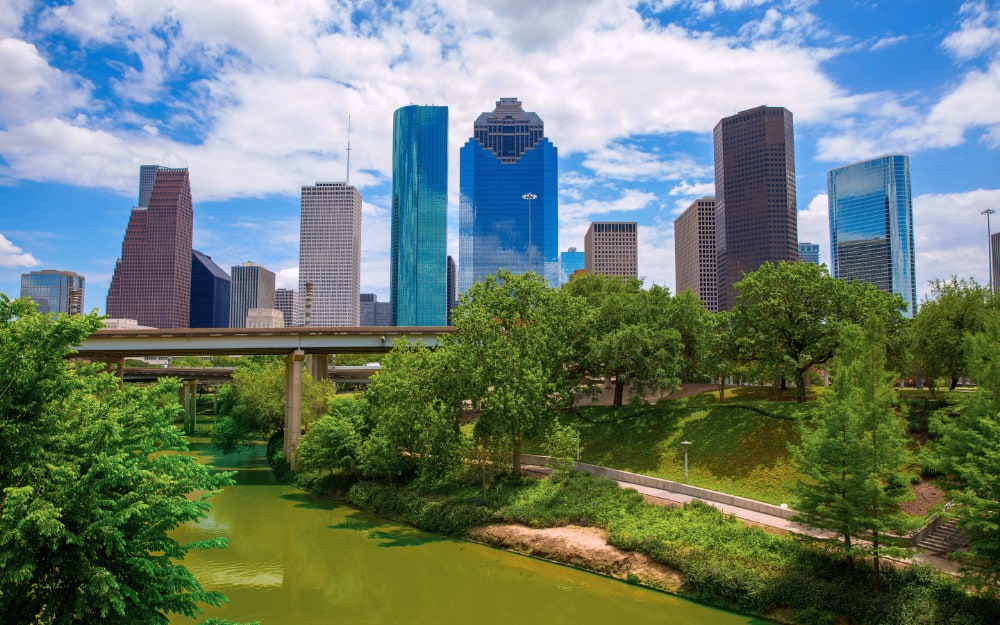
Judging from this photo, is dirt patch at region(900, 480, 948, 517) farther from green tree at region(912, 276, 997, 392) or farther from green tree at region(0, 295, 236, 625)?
green tree at region(0, 295, 236, 625)

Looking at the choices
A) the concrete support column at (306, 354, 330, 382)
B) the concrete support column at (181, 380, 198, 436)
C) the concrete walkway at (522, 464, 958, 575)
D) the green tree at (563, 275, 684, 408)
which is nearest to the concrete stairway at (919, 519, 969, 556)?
the concrete walkway at (522, 464, 958, 575)

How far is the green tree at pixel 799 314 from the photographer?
38.8m

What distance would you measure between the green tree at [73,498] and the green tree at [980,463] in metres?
20.3

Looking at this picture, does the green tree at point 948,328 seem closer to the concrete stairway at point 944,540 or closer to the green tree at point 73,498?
the concrete stairway at point 944,540

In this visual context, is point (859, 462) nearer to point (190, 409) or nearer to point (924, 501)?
point (924, 501)

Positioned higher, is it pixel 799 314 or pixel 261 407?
pixel 799 314

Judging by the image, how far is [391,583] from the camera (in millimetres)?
25625

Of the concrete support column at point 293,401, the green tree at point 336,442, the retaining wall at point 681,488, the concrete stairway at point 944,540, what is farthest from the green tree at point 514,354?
the concrete stairway at point 944,540

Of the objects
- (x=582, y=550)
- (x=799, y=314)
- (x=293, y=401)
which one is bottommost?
(x=582, y=550)

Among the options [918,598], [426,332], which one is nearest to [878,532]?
[918,598]

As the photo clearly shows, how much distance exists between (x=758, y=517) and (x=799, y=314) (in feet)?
51.4

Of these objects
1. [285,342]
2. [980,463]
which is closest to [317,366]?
[285,342]

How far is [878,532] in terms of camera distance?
21.1 meters

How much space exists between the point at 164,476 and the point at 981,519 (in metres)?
21.5
